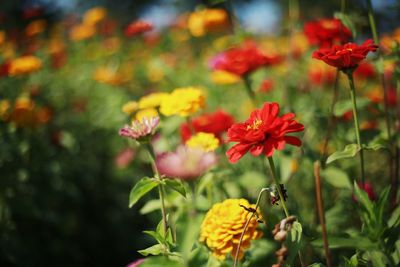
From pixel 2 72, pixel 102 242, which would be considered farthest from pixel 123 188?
pixel 2 72

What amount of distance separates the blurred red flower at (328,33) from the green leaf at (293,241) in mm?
742

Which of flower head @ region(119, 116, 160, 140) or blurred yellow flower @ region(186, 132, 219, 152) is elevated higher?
flower head @ region(119, 116, 160, 140)

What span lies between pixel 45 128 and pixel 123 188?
0.53 meters

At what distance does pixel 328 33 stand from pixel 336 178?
44 cm

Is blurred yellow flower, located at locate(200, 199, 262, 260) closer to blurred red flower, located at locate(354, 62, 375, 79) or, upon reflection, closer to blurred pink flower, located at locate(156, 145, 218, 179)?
blurred pink flower, located at locate(156, 145, 218, 179)

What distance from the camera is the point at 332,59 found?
86 cm

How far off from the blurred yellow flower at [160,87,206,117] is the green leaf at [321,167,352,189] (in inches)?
17.6

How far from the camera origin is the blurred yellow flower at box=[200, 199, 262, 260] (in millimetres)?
831

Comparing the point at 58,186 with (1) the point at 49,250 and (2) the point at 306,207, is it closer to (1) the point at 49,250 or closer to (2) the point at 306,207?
(1) the point at 49,250

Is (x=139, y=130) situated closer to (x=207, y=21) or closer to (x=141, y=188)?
(x=141, y=188)

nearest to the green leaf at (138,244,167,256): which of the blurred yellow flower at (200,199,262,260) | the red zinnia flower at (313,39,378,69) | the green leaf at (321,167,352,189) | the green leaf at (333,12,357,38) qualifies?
the blurred yellow flower at (200,199,262,260)

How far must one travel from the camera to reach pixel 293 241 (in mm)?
738

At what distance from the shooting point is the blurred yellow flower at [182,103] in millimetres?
1212

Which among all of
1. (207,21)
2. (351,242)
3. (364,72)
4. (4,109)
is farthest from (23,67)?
(351,242)
